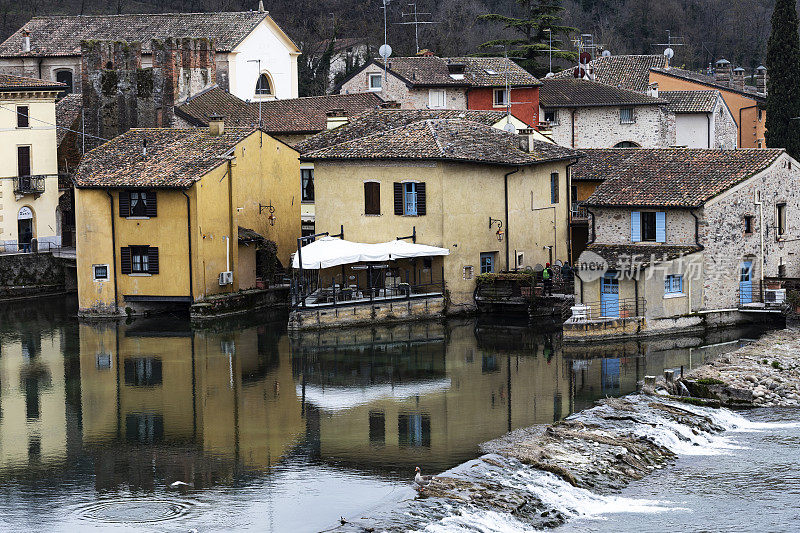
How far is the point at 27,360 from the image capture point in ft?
140

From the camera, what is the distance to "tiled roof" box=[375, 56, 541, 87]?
216ft

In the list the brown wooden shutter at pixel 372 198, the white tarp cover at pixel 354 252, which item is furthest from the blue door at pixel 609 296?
the brown wooden shutter at pixel 372 198

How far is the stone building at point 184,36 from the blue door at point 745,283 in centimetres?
3170

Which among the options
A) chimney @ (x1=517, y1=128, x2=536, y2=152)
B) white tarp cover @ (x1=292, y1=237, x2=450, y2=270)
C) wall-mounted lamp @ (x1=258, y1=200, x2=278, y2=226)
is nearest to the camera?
white tarp cover @ (x1=292, y1=237, x2=450, y2=270)

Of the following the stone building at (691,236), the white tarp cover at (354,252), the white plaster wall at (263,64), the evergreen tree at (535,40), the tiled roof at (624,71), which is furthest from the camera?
the evergreen tree at (535,40)

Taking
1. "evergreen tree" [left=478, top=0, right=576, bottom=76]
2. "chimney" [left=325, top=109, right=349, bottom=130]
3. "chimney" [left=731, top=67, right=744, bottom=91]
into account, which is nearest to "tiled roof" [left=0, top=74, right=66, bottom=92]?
"chimney" [left=325, top=109, right=349, bottom=130]

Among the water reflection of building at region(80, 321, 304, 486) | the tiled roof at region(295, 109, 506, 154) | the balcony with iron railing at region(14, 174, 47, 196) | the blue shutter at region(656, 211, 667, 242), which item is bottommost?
the water reflection of building at region(80, 321, 304, 486)

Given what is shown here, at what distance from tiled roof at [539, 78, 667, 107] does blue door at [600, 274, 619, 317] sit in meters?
23.9

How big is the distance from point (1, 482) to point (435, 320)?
784 inches

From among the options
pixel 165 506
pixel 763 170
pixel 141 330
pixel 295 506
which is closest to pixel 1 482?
pixel 165 506

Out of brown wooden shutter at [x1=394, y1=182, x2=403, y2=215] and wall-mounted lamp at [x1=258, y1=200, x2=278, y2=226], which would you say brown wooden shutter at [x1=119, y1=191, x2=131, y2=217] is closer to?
wall-mounted lamp at [x1=258, y1=200, x2=278, y2=226]

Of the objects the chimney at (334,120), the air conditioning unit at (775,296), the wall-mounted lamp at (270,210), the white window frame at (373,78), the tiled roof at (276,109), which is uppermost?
the white window frame at (373,78)

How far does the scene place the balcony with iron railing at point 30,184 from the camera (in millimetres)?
57750

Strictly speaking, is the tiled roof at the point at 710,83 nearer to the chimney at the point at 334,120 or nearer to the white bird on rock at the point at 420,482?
the chimney at the point at 334,120
